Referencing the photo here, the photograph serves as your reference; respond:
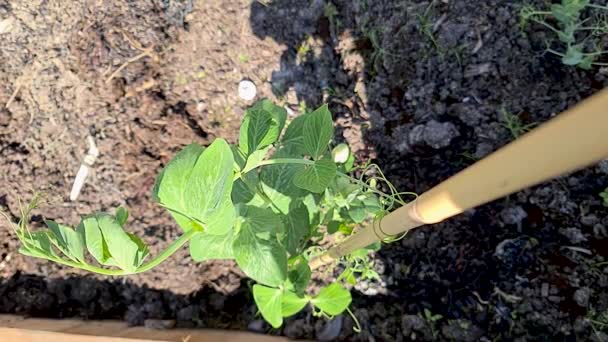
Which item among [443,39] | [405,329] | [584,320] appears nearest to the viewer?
[584,320]

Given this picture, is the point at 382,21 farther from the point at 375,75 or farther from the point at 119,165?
the point at 119,165

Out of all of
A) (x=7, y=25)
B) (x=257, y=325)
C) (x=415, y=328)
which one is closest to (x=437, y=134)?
(x=415, y=328)

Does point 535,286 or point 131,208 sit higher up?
point 131,208

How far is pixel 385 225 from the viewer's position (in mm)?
1068

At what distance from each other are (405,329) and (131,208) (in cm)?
91

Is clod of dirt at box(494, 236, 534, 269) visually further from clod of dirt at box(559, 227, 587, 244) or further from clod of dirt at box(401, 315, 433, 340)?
clod of dirt at box(401, 315, 433, 340)

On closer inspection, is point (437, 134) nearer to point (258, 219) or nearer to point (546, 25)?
point (546, 25)

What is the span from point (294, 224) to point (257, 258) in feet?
0.62

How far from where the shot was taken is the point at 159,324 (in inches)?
66.1

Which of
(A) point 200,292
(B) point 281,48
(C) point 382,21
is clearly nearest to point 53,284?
(A) point 200,292

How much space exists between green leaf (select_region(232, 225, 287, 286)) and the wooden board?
0.52 meters

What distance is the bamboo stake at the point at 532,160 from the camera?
509 mm

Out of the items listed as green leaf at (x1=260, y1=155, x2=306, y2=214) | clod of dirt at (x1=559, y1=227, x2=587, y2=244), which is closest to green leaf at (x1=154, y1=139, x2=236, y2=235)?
green leaf at (x1=260, y1=155, x2=306, y2=214)

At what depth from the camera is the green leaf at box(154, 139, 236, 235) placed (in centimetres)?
88
